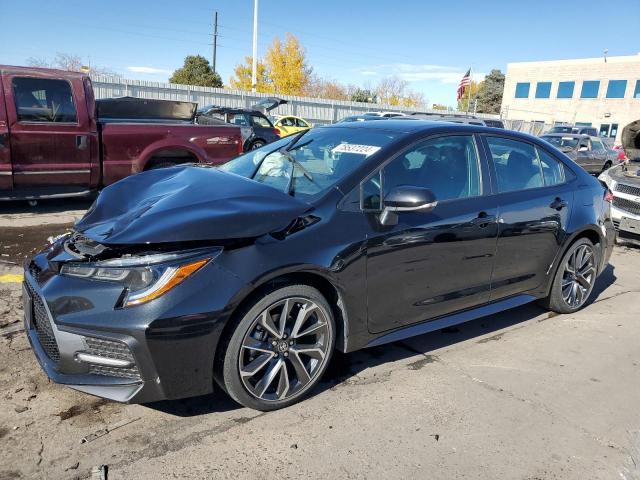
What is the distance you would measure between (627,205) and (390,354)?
557 centimetres

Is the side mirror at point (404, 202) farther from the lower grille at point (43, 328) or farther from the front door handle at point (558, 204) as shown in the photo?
the lower grille at point (43, 328)

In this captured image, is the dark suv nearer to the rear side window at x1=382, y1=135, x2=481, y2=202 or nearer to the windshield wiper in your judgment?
the windshield wiper

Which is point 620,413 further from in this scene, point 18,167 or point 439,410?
point 18,167

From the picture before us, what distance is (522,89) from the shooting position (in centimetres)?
5741

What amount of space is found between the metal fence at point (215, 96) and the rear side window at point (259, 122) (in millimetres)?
10571

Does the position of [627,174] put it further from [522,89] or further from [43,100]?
[522,89]

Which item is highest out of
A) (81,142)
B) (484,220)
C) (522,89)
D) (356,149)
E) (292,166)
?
(522,89)

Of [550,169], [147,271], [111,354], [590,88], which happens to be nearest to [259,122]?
[550,169]

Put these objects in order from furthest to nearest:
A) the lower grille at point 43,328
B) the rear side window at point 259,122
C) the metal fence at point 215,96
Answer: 1. the metal fence at point 215,96
2. the rear side window at point 259,122
3. the lower grille at point 43,328

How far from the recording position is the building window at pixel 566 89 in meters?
52.5

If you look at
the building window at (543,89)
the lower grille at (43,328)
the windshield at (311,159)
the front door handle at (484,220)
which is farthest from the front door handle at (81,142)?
the building window at (543,89)

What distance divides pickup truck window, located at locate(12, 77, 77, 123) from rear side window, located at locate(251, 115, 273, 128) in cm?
950

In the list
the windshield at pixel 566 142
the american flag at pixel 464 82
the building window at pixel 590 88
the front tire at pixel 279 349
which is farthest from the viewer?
the building window at pixel 590 88

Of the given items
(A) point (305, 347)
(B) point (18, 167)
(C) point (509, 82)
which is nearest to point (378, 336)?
(A) point (305, 347)
